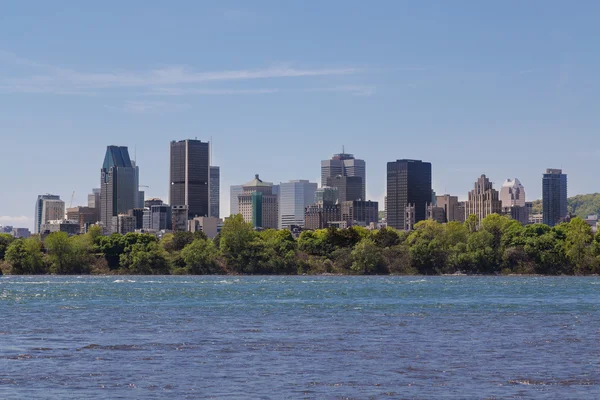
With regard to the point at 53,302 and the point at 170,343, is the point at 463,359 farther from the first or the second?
the point at 53,302

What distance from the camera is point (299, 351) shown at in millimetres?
49344

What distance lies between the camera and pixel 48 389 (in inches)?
1476

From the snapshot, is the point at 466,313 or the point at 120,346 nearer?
the point at 120,346

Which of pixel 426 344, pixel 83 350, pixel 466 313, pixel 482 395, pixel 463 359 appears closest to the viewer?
pixel 482 395

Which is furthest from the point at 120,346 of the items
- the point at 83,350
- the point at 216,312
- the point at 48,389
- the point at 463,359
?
the point at 216,312

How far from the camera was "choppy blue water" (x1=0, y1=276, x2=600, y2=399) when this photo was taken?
37.9 metres

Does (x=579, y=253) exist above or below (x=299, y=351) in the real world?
above

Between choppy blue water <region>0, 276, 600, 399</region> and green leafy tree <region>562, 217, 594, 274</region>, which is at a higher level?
green leafy tree <region>562, 217, 594, 274</region>

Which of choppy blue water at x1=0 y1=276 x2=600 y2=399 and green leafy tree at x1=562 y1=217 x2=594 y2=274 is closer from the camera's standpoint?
choppy blue water at x1=0 y1=276 x2=600 y2=399

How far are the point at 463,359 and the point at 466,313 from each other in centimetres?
3288

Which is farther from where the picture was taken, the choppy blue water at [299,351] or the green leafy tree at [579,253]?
the green leafy tree at [579,253]

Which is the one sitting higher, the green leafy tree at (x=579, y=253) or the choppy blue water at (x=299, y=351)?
the green leafy tree at (x=579, y=253)

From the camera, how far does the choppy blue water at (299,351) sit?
124 ft

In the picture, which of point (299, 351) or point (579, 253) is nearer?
point (299, 351)
